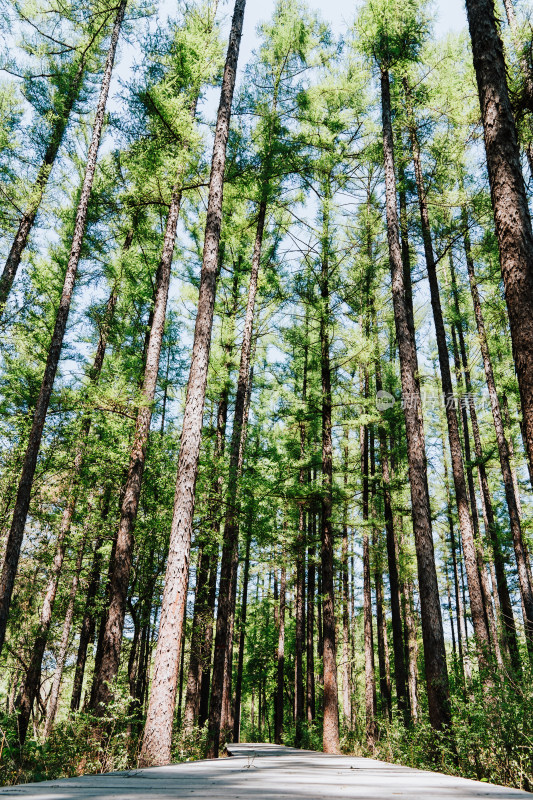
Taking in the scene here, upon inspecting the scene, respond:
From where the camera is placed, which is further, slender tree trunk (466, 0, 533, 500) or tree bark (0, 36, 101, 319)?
tree bark (0, 36, 101, 319)

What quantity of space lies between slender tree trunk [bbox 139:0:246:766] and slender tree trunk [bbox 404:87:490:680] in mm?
5726

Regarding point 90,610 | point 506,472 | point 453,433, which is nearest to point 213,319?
point 453,433

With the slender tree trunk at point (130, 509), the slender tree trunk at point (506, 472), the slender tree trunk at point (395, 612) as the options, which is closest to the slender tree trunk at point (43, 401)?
the slender tree trunk at point (130, 509)

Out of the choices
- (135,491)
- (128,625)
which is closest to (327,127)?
(135,491)

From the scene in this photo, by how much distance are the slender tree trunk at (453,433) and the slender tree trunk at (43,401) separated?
7485mm

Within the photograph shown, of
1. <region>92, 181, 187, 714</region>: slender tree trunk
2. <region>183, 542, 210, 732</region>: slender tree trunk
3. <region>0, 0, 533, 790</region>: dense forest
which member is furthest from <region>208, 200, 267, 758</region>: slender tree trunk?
<region>183, 542, 210, 732</region>: slender tree trunk

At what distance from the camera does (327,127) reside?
479 inches

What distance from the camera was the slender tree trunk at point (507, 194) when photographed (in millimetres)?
4527

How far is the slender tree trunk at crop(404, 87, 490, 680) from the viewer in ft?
35.1

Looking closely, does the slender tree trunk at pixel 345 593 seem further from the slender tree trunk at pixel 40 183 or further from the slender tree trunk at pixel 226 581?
the slender tree trunk at pixel 40 183

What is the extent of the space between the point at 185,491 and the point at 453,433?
775cm

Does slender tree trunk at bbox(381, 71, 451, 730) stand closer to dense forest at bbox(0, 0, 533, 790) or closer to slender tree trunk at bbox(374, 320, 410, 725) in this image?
dense forest at bbox(0, 0, 533, 790)

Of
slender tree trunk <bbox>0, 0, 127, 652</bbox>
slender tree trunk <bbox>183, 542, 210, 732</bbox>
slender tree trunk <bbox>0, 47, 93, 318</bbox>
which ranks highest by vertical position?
slender tree trunk <bbox>0, 47, 93, 318</bbox>

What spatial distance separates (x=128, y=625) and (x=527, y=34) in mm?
19932
